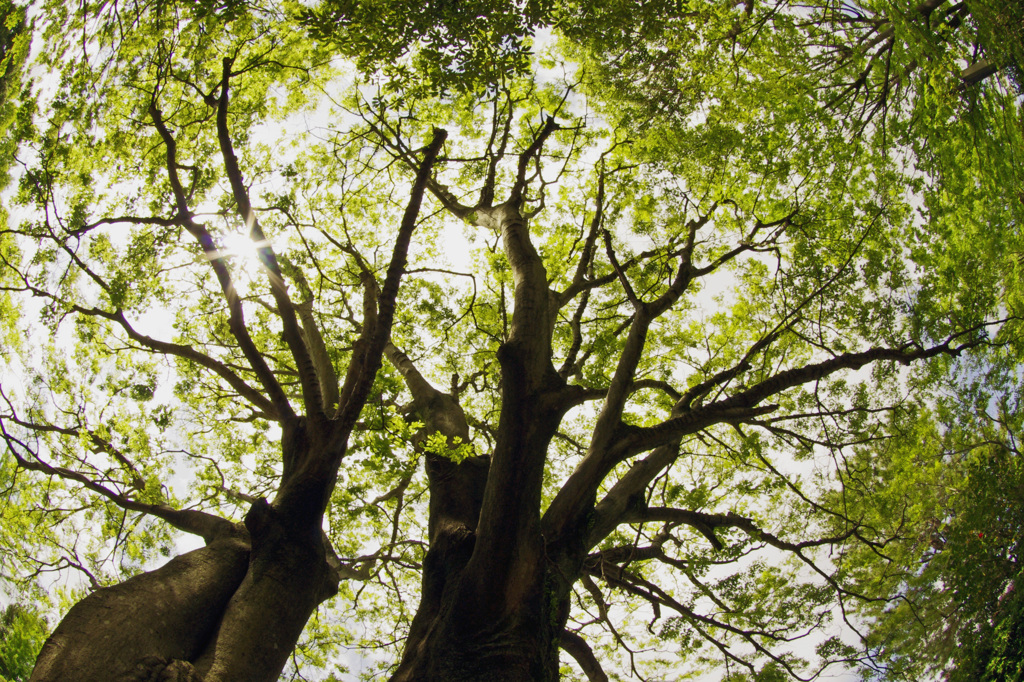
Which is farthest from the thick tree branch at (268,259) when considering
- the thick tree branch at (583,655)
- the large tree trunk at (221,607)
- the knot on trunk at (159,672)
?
the thick tree branch at (583,655)

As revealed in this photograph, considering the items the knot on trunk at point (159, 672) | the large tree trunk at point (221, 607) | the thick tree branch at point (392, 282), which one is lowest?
the knot on trunk at point (159, 672)

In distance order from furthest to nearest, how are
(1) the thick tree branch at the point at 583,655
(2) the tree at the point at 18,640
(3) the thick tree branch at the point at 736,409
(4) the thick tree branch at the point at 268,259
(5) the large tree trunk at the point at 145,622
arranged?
(1) the thick tree branch at the point at 583,655, (2) the tree at the point at 18,640, (3) the thick tree branch at the point at 736,409, (4) the thick tree branch at the point at 268,259, (5) the large tree trunk at the point at 145,622

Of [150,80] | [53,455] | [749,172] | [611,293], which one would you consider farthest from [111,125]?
[749,172]

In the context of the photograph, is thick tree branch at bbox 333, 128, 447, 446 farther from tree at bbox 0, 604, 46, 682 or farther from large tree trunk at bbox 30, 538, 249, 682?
tree at bbox 0, 604, 46, 682

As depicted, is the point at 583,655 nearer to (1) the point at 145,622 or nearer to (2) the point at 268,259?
(1) the point at 145,622

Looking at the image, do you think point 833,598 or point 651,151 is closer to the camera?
point 651,151

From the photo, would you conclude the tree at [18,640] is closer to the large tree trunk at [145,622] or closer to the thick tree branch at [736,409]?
the large tree trunk at [145,622]

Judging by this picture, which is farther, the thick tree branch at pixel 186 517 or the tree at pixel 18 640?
the tree at pixel 18 640

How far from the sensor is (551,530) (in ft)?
12.4

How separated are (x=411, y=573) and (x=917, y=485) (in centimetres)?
664

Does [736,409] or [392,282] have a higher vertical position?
[736,409]

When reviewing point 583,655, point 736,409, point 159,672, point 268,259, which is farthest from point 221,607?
point 736,409

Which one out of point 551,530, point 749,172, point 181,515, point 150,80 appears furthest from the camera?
point 749,172

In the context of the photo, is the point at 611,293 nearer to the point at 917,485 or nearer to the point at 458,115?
the point at 458,115
